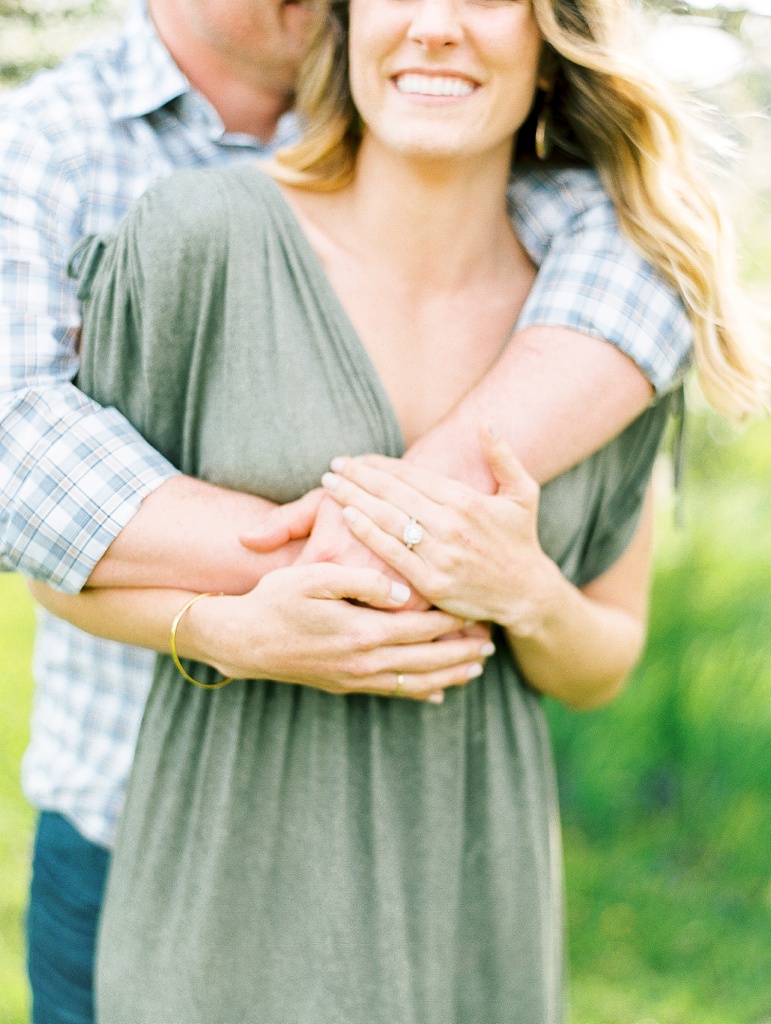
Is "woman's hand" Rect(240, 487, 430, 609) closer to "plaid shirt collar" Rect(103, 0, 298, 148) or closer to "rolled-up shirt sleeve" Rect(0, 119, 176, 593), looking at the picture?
"rolled-up shirt sleeve" Rect(0, 119, 176, 593)

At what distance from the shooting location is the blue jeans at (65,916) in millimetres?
1858

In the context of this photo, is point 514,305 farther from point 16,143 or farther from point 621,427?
point 16,143

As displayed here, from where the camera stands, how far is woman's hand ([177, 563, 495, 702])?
1410mm

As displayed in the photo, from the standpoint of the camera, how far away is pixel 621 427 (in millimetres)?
1644

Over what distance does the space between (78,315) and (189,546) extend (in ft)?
1.30

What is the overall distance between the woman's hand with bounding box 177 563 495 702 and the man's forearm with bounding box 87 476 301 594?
0.16 feet

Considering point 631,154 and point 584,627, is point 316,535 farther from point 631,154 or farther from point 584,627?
point 631,154

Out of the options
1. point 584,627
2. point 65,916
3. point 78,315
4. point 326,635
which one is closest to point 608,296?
point 584,627

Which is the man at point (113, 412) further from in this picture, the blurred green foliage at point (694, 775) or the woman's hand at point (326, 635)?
the blurred green foliage at point (694, 775)

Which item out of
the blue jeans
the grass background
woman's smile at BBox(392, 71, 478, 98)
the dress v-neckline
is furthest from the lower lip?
the grass background

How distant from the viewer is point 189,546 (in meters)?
1.49

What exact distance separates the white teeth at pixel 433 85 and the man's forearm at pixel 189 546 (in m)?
0.63

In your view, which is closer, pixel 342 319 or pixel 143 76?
pixel 342 319

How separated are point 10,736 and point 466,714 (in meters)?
2.59
